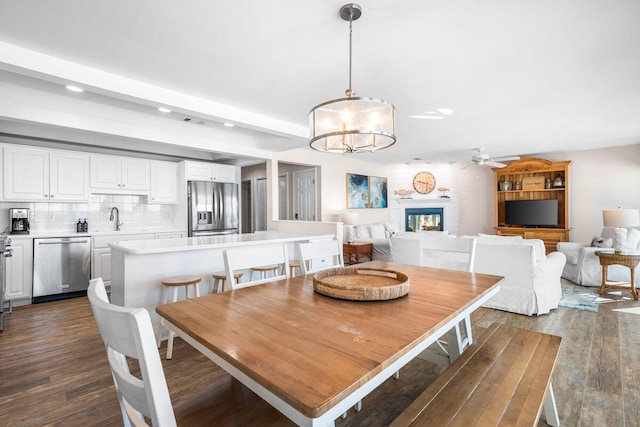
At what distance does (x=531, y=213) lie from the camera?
273 inches

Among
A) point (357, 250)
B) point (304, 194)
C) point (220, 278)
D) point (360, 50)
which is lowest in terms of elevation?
point (357, 250)

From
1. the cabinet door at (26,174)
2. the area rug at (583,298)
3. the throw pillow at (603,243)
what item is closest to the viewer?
the area rug at (583,298)

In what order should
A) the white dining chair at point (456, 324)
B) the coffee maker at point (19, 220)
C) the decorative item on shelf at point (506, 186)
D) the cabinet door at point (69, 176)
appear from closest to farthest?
the white dining chair at point (456, 324)
the coffee maker at point (19, 220)
the cabinet door at point (69, 176)
the decorative item on shelf at point (506, 186)

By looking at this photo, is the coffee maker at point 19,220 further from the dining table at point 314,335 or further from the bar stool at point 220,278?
the dining table at point 314,335

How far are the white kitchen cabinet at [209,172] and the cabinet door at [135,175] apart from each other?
2.13ft

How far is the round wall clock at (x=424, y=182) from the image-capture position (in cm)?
841

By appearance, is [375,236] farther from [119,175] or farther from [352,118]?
[352,118]

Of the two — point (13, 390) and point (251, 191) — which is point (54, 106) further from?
point (251, 191)

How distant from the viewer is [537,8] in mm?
1904

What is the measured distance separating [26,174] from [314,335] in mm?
4934

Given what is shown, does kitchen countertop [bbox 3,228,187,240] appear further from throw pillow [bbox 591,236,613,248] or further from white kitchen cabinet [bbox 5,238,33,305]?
throw pillow [bbox 591,236,613,248]

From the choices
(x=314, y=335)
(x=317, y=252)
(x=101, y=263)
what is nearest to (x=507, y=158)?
(x=317, y=252)

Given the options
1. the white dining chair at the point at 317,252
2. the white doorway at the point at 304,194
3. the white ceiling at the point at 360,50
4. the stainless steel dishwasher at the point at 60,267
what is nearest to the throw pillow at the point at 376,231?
the white doorway at the point at 304,194

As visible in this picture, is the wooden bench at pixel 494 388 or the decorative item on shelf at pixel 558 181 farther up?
the decorative item on shelf at pixel 558 181
